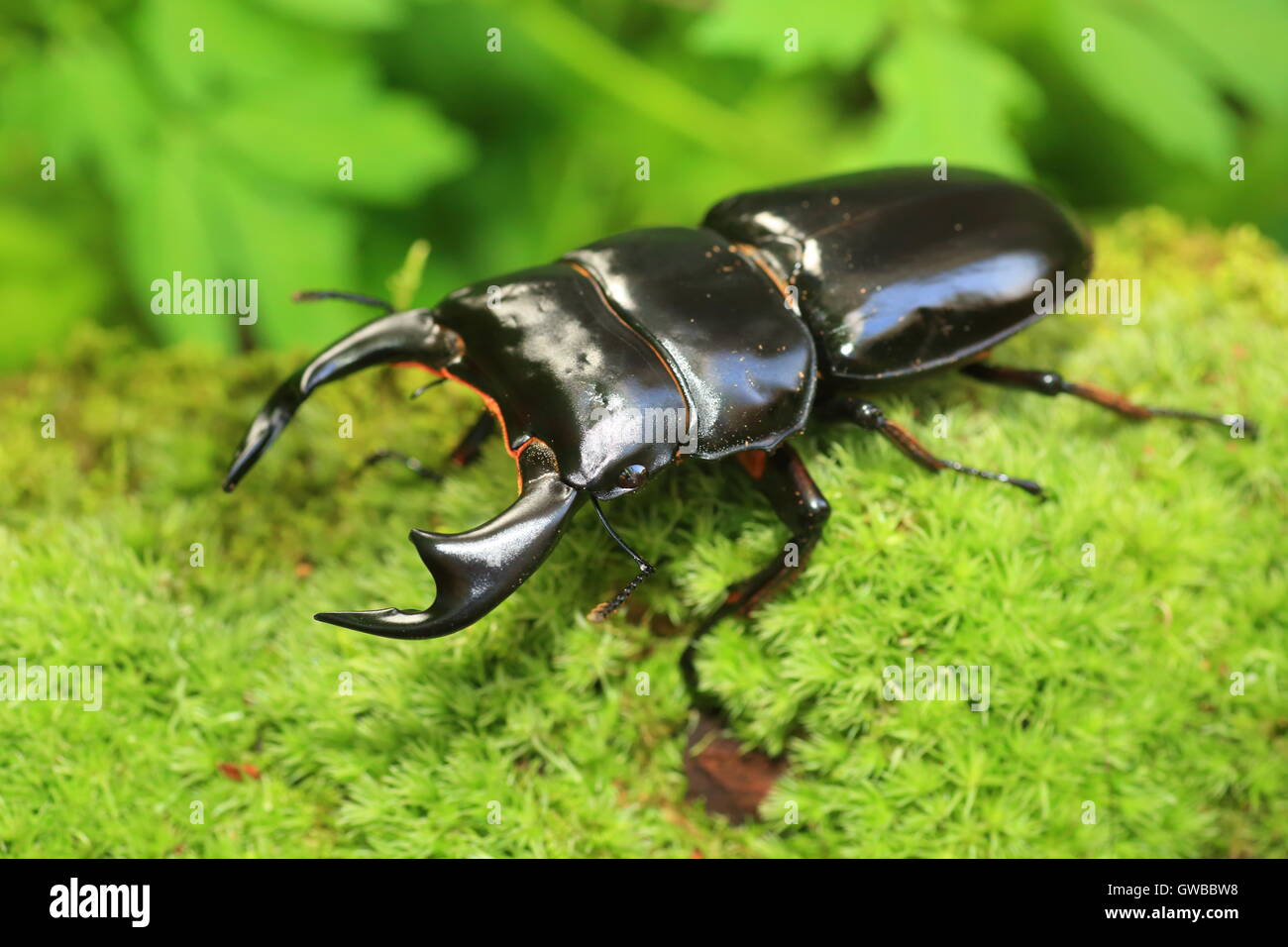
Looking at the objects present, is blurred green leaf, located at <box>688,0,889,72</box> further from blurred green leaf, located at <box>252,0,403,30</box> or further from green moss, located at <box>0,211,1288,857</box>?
green moss, located at <box>0,211,1288,857</box>

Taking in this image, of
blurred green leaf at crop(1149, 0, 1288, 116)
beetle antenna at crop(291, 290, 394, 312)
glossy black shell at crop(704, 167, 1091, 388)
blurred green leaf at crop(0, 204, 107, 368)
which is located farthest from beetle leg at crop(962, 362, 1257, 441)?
blurred green leaf at crop(0, 204, 107, 368)

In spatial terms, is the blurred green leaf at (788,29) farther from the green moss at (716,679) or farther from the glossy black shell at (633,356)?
the green moss at (716,679)

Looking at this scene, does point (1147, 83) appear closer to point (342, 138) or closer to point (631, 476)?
point (631, 476)

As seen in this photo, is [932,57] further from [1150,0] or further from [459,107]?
[459,107]

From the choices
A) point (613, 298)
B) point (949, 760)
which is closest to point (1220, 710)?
point (949, 760)

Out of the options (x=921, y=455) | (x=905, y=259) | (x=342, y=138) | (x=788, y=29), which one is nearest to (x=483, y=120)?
(x=342, y=138)

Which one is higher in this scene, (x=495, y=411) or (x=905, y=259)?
(x=905, y=259)
